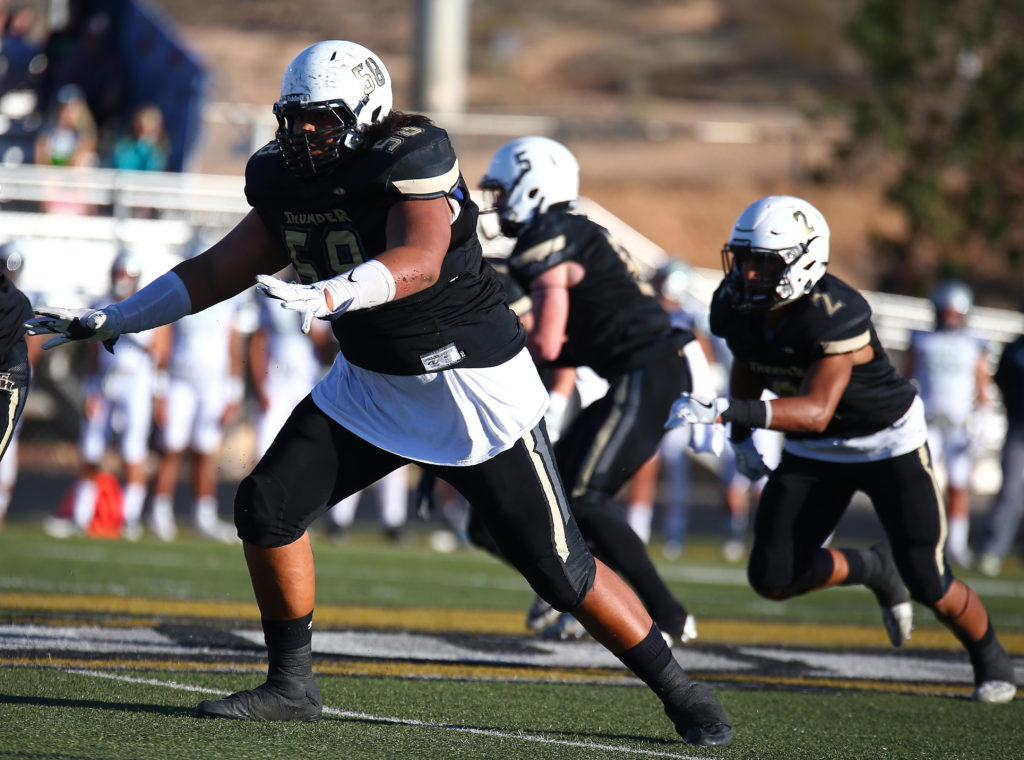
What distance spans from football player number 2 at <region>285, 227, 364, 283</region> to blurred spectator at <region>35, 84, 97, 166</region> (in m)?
11.4

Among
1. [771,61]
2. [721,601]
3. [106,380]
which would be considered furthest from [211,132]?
[771,61]

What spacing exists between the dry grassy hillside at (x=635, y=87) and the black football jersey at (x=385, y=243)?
18685 mm

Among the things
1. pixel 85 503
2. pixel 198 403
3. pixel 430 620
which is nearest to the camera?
pixel 430 620

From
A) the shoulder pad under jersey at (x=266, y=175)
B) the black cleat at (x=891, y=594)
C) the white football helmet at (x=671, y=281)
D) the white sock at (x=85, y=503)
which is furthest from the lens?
the white football helmet at (x=671, y=281)

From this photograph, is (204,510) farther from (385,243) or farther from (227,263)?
(385,243)

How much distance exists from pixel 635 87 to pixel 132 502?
4546 centimetres

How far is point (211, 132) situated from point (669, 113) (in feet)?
115

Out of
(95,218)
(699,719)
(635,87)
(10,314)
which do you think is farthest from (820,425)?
(635,87)

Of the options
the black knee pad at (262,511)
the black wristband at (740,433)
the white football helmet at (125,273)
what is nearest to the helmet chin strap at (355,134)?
the black knee pad at (262,511)

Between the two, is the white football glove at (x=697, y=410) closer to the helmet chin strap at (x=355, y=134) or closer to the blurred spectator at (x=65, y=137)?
the helmet chin strap at (x=355, y=134)

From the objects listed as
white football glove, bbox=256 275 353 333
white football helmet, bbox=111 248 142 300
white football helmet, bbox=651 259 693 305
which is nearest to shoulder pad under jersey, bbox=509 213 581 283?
white football glove, bbox=256 275 353 333

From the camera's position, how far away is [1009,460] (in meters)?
10.1

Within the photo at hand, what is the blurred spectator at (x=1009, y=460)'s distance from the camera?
33.0ft

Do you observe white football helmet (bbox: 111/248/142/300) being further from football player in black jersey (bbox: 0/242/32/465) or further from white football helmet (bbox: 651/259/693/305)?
football player in black jersey (bbox: 0/242/32/465)
